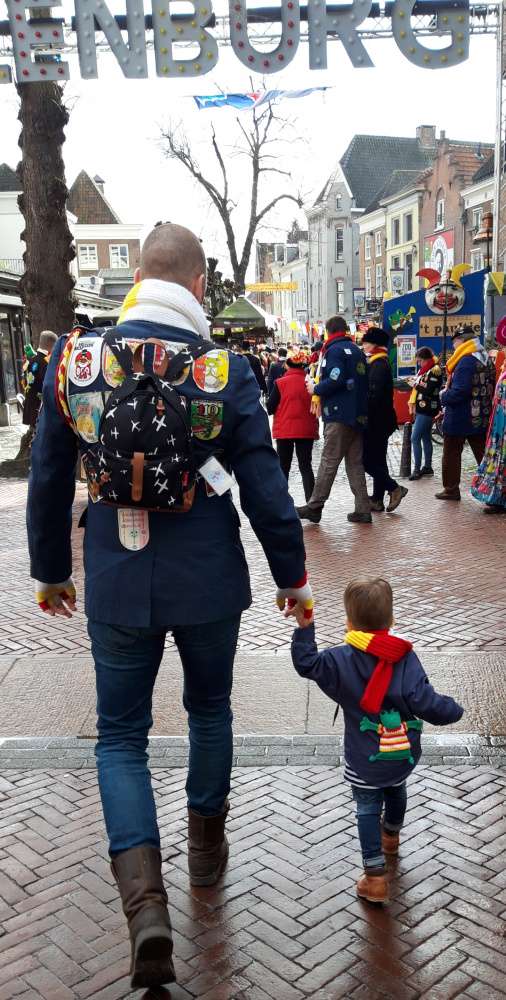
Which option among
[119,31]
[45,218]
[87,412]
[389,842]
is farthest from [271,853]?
[45,218]

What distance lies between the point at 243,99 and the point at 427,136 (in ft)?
170

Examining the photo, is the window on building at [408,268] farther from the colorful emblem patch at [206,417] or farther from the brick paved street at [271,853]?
the colorful emblem patch at [206,417]

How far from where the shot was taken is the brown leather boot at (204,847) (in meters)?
2.72

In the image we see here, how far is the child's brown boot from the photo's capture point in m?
2.86

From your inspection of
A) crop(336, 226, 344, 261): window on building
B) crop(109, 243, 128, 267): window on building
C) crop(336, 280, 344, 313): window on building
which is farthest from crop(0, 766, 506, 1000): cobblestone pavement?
crop(336, 226, 344, 261): window on building

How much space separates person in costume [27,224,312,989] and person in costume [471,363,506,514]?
6524 millimetres

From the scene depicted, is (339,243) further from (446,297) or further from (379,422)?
(379,422)

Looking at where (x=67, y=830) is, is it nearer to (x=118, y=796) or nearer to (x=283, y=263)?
(x=118, y=796)

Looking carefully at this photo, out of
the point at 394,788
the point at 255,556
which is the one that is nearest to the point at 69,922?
the point at 394,788

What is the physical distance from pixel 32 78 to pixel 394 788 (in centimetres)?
654

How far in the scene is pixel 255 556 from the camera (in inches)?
293

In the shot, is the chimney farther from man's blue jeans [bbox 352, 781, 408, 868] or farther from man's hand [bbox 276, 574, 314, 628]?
man's blue jeans [bbox 352, 781, 408, 868]

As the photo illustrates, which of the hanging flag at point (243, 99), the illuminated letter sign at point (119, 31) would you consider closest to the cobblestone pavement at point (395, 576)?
the illuminated letter sign at point (119, 31)

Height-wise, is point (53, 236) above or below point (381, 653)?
above
